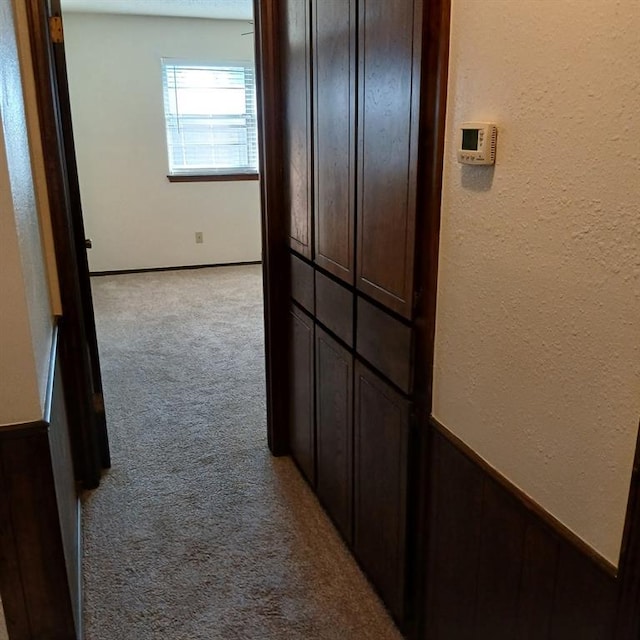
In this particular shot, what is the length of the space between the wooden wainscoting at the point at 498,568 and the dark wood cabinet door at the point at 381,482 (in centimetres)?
12

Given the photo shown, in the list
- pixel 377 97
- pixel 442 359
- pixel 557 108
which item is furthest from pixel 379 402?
pixel 557 108

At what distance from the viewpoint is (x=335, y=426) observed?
2.19 meters

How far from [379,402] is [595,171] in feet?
3.23

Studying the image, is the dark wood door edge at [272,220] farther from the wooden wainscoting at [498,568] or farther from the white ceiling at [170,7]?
the white ceiling at [170,7]

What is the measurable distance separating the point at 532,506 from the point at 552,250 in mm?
484

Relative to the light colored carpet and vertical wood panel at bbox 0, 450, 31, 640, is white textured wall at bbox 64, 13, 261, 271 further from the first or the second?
vertical wood panel at bbox 0, 450, 31, 640

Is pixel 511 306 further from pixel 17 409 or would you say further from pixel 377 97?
pixel 17 409

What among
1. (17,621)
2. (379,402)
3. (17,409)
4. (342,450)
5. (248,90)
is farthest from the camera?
(248,90)

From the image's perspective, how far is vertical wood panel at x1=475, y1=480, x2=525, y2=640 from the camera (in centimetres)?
128

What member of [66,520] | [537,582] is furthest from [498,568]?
[66,520]

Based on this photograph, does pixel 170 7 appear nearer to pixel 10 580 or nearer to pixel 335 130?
pixel 335 130

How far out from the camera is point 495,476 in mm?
1318

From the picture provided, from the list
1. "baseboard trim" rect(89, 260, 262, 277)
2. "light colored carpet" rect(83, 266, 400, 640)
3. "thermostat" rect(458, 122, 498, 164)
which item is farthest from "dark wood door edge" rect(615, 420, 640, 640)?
"baseboard trim" rect(89, 260, 262, 277)

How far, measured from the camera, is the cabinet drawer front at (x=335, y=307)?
197cm
